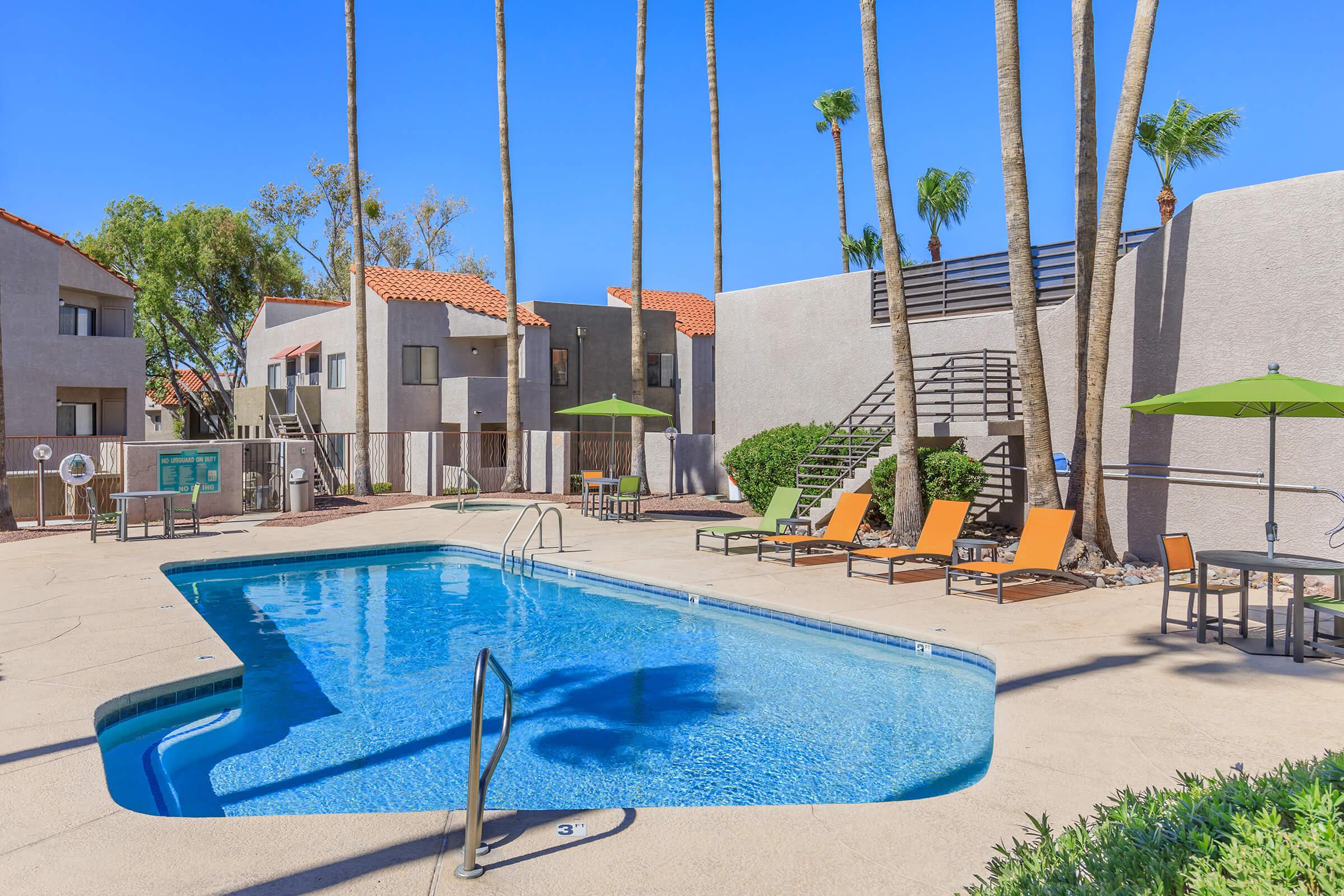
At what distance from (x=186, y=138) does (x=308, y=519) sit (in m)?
26.5

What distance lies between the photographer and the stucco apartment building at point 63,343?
26.0 metres

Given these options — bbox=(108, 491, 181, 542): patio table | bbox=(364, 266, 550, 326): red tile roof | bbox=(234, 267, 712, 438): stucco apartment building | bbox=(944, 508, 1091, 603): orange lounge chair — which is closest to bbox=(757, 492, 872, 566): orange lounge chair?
bbox=(944, 508, 1091, 603): orange lounge chair

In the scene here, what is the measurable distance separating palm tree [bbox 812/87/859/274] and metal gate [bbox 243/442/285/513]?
2094 centimetres

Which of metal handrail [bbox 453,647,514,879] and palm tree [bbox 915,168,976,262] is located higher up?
palm tree [bbox 915,168,976,262]

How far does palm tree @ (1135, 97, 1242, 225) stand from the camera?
25.0 m

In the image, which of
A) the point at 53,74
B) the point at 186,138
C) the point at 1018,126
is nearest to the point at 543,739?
the point at 1018,126

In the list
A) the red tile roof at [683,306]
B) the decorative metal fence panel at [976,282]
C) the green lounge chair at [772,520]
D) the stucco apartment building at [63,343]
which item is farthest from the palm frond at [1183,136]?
the stucco apartment building at [63,343]

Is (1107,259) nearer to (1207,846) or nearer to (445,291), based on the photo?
(1207,846)

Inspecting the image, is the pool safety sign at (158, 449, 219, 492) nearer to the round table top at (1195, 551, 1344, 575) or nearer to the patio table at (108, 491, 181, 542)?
the patio table at (108, 491, 181, 542)

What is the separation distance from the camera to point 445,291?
31516 millimetres

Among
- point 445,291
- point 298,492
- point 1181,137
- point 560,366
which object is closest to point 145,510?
point 298,492

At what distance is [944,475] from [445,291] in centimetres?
2181

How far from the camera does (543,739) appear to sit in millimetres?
6613

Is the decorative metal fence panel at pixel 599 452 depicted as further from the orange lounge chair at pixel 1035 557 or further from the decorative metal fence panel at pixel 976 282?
the orange lounge chair at pixel 1035 557
